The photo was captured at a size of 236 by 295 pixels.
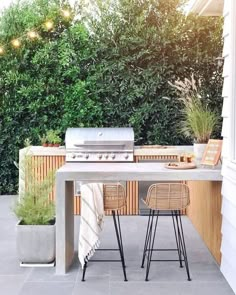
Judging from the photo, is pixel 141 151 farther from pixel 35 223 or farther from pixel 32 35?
Answer: pixel 32 35

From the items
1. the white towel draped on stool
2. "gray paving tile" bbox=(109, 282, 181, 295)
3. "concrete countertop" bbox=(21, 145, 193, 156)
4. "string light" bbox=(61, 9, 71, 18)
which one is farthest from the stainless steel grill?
"gray paving tile" bbox=(109, 282, 181, 295)

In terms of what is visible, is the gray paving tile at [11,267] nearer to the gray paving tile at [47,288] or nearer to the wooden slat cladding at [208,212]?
the gray paving tile at [47,288]

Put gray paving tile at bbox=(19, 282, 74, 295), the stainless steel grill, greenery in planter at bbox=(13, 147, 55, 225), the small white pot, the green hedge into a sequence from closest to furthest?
gray paving tile at bbox=(19, 282, 74, 295)
greenery in planter at bbox=(13, 147, 55, 225)
the small white pot
the stainless steel grill
the green hedge

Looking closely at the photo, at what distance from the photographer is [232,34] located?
365cm

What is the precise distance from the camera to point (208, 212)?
183 inches

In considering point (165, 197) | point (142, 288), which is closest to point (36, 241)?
point (142, 288)

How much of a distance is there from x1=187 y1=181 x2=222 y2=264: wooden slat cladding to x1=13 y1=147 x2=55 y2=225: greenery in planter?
1512mm

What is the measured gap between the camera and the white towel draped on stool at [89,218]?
12.2ft

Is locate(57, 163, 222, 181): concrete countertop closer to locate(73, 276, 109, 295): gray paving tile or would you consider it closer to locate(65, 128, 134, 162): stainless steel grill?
locate(73, 276, 109, 295): gray paving tile

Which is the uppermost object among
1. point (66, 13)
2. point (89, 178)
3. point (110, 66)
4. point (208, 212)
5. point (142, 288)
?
point (66, 13)

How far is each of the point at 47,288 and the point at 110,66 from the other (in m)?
4.26

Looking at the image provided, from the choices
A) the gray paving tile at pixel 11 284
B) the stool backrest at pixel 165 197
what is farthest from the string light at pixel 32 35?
the gray paving tile at pixel 11 284

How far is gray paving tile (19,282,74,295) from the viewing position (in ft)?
11.2

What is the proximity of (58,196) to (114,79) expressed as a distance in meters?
3.63
